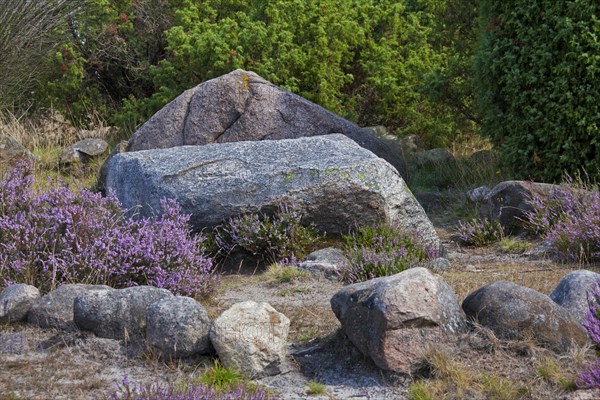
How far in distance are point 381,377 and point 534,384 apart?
0.79 metres

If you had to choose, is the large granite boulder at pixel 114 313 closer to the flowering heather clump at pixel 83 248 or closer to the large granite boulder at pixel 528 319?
the flowering heather clump at pixel 83 248

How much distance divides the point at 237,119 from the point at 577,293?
586cm

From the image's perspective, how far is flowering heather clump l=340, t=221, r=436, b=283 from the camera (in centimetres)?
598

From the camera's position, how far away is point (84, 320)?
15.2 ft

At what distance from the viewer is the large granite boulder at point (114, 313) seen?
4.59 meters

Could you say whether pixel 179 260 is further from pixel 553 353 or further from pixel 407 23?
pixel 407 23

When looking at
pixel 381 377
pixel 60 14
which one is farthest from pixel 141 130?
pixel 381 377

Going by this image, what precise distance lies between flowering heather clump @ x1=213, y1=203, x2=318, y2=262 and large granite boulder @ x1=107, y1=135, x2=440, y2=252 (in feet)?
0.34

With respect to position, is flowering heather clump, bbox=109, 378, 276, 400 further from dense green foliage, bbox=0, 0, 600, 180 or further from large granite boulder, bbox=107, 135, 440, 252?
dense green foliage, bbox=0, 0, 600, 180

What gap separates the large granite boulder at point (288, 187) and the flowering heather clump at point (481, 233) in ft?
2.24

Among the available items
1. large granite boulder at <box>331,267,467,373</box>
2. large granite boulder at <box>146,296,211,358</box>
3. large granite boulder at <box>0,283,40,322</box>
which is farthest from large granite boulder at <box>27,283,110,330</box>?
large granite boulder at <box>331,267,467,373</box>

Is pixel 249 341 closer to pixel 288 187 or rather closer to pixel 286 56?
pixel 288 187

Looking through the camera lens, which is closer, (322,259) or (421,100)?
(322,259)

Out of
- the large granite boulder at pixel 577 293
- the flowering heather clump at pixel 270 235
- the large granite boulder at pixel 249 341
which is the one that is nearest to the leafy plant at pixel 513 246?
the flowering heather clump at pixel 270 235
